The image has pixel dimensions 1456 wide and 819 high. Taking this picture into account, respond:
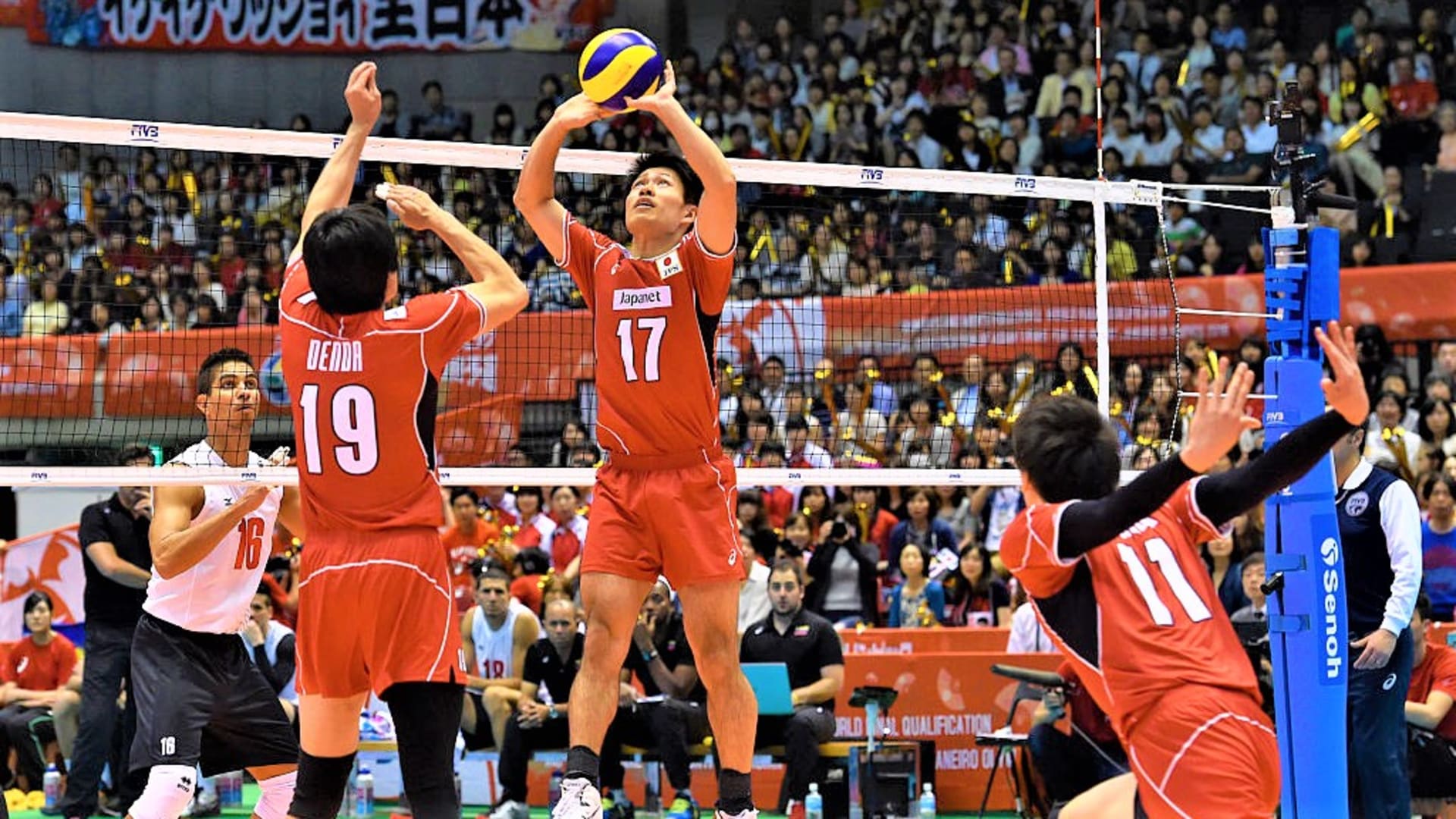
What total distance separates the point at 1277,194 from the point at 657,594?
620 centimetres

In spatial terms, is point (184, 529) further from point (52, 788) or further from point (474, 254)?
point (52, 788)

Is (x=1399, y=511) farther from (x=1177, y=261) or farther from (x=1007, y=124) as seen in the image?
(x=1007, y=124)

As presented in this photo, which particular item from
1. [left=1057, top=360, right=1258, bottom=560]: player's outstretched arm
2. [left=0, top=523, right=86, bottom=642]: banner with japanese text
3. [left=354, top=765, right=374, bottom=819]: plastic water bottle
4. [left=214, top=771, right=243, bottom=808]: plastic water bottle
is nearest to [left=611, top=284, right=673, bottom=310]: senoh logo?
[left=1057, top=360, right=1258, bottom=560]: player's outstretched arm

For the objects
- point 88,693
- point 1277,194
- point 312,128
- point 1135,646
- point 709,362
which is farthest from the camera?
point 312,128

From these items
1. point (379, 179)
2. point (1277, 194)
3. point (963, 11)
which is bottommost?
point (1277, 194)

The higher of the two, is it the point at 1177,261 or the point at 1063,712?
the point at 1177,261

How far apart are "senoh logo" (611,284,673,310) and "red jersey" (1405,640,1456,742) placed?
6267mm

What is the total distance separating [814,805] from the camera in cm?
1308

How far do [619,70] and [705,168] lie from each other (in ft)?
1.79

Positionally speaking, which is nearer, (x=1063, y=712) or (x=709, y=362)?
(x=709, y=362)

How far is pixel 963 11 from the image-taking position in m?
24.6

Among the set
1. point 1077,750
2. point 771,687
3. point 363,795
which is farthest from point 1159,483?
point 363,795

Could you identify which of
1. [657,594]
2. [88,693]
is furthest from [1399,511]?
[88,693]

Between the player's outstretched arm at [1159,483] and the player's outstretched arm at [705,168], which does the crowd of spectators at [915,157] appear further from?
the player's outstretched arm at [1159,483]
